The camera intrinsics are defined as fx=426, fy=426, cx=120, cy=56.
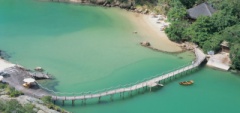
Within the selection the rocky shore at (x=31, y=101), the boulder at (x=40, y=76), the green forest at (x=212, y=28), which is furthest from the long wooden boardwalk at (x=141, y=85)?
the boulder at (x=40, y=76)

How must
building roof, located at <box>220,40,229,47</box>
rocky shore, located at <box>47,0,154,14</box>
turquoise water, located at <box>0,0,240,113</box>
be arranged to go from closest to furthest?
turquoise water, located at <box>0,0,240,113</box>
building roof, located at <box>220,40,229,47</box>
rocky shore, located at <box>47,0,154,14</box>

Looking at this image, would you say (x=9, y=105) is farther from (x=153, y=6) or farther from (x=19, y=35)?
(x=153, y=6)

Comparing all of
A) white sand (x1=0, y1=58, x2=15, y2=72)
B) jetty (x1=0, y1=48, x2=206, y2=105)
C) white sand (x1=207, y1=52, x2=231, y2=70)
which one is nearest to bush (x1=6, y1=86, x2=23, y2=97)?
jetty (x1=0, y1=48, x2=206, y2=105)

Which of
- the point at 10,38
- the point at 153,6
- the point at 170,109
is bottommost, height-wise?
the point at 170,109

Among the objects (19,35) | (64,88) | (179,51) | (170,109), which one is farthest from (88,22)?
(170,109)

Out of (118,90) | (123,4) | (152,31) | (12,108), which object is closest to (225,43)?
(152,31)

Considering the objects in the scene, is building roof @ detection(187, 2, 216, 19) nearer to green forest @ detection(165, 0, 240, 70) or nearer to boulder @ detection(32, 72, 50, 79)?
green forest @ detection(165, 0, 240, 70)
